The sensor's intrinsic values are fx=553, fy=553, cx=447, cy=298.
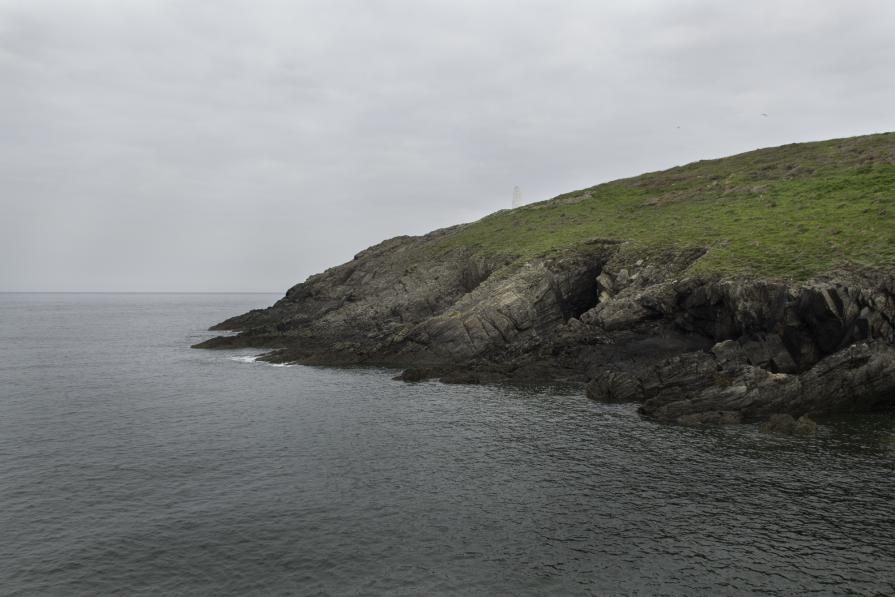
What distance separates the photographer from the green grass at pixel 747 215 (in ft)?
194

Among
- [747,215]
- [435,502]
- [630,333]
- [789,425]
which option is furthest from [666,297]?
[435,502]

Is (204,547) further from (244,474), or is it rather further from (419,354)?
(419,354)

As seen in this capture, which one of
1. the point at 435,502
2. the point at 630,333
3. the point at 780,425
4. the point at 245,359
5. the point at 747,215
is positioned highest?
the point at 747,215

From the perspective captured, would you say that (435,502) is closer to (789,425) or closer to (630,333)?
(789,425)

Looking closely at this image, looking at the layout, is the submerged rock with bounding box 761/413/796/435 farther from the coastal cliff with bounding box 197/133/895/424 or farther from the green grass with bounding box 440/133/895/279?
the green grass with bounding box 440/133/895/279

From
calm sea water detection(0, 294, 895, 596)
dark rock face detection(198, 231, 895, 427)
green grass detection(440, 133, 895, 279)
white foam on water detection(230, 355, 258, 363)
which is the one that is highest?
green grass detection(440, 133, 895, 279)

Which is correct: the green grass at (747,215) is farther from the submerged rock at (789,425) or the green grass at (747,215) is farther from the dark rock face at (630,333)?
the submerged rock at (789,425)

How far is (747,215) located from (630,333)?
3013 centimetres

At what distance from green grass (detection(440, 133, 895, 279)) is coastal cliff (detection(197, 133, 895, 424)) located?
38 centimetres

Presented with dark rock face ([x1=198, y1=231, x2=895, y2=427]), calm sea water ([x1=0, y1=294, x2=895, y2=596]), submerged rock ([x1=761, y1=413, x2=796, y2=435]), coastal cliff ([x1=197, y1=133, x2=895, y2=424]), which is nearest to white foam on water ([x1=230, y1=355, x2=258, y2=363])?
dark rock face ([x1=198, y1=231, x2=895, y2=427])

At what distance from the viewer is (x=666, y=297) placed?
205ft

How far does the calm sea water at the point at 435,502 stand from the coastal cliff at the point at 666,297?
5947 millimetres

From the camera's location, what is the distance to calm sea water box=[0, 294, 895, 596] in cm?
2297

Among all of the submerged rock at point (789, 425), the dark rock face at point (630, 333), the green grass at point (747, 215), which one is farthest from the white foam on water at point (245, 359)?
the submerged rock at point (789, 425)
